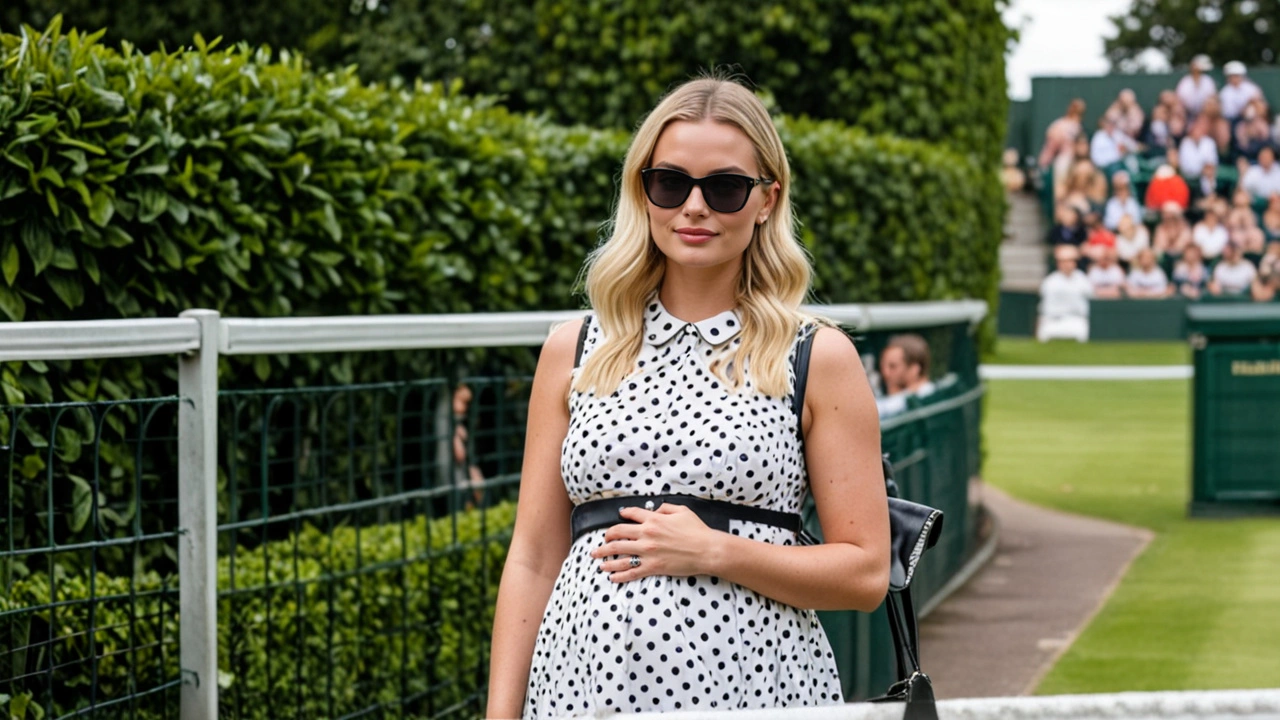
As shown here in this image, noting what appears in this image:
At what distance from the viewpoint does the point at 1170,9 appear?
5806 centimetres

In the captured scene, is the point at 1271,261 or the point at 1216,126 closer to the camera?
the point at 1271,261

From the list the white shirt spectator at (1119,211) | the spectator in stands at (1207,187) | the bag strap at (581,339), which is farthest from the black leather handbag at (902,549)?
the spectator in stands at (1207,187)

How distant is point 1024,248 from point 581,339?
29.1m

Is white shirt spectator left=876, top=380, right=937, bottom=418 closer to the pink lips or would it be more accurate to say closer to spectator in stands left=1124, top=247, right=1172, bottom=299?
the pink lips

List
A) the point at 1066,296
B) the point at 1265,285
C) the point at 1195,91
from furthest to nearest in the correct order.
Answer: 1. the point at 1195,91
2. the point at 1265,285
3. the point at 1066,296

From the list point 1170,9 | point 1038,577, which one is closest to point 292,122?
point 1038,577

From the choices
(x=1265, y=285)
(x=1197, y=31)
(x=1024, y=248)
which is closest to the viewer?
(x=1265, y=285)

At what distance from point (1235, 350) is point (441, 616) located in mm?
7436

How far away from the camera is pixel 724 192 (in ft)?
8.40

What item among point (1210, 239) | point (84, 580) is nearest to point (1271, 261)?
point (1210, 239)

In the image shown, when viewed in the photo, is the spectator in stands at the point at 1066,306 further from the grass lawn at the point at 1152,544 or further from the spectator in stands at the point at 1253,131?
the grass lawn at the point at 1152,544

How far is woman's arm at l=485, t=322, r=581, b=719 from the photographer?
2613 mm

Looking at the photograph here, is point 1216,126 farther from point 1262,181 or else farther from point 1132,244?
point 1132,244

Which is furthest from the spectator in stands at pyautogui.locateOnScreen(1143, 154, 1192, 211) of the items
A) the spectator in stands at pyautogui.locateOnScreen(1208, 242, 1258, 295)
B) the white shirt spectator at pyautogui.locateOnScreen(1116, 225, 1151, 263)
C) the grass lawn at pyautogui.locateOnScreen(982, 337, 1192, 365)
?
the grass lawn at pyautogui.locateOnScreen(982, 337, 1192, 365)
